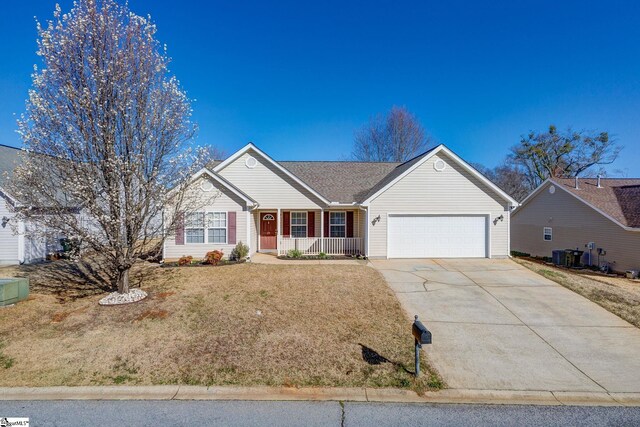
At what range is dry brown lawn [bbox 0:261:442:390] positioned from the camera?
5315mm

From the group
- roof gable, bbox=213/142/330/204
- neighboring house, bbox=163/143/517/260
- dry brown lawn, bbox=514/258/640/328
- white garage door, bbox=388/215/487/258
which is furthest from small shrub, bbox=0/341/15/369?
dry brown lawn, bbox=514/258/640/328

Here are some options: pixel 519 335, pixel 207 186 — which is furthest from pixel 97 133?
pixel 519 335

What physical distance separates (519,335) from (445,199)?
8857 mm

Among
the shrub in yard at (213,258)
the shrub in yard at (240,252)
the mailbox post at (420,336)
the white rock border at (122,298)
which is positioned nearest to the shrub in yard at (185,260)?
the shrub in yard at (213,258)

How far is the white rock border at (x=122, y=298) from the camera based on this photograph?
850cm

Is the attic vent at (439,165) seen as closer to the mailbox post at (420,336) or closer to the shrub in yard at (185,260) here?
the mailbox post at (420,336)

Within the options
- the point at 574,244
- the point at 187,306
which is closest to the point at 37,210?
the point at 187,306

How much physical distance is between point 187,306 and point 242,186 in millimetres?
8561

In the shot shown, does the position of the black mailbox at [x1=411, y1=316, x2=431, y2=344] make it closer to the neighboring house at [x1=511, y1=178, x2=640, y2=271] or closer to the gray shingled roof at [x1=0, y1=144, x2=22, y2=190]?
the neighboring house at [x1=511, y1=178, x2=640, y2=271]

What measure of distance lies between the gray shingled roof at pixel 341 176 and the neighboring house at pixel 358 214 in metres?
0.41

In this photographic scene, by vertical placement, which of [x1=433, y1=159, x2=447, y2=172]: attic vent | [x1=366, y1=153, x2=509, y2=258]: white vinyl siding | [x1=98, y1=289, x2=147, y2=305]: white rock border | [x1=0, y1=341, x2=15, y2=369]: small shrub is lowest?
[x1=0, y1=341, x2=15, y2=369]: small shrub

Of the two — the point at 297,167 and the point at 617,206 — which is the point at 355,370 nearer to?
the point at 297,167

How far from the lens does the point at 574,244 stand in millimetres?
17312

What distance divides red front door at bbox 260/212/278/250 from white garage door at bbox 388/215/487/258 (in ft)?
20.3
